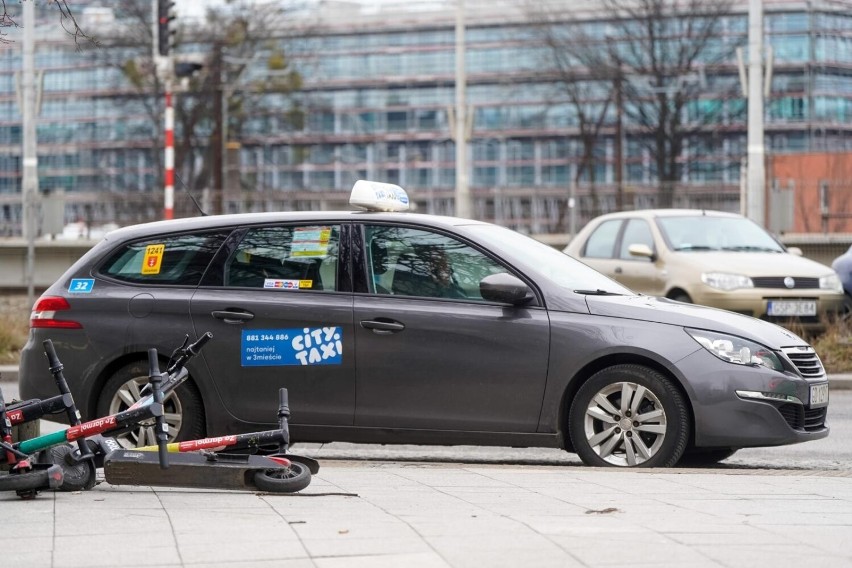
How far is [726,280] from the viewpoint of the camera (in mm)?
15047

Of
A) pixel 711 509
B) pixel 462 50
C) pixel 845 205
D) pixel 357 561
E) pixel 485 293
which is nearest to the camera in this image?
pixel 357 561

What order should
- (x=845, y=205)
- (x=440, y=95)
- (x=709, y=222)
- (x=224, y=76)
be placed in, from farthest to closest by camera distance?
(x=440, y=95), (x=224, y=76), (x=845, y=205), (x=709, y=222)

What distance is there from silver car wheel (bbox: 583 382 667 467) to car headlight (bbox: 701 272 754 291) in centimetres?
725

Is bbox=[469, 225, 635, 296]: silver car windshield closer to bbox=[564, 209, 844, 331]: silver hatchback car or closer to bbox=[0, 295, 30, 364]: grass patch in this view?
bbox=[564, 209, 844, 331]: silver hatchback car

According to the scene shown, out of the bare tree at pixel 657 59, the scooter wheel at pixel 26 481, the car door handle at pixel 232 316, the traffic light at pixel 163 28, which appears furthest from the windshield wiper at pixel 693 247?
the bare tree at pixel 657 59

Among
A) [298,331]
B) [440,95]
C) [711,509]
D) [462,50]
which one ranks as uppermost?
[440,95]

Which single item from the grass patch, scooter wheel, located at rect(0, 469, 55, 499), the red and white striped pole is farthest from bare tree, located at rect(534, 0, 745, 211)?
scooter wheel, located at rect(0, 469, 55, 499)

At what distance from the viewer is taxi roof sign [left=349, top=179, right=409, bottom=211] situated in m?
8.73

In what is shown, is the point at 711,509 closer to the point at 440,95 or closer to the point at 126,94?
the point at 126,94

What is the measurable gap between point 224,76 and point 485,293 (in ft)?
178

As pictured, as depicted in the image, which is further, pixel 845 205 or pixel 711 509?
pixel 845 205

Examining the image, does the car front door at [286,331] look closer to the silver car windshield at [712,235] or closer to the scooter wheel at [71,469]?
the scooter wheel at [71,469]

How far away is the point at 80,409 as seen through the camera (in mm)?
8617

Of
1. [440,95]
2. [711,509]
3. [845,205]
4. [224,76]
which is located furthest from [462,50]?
[440,95]
